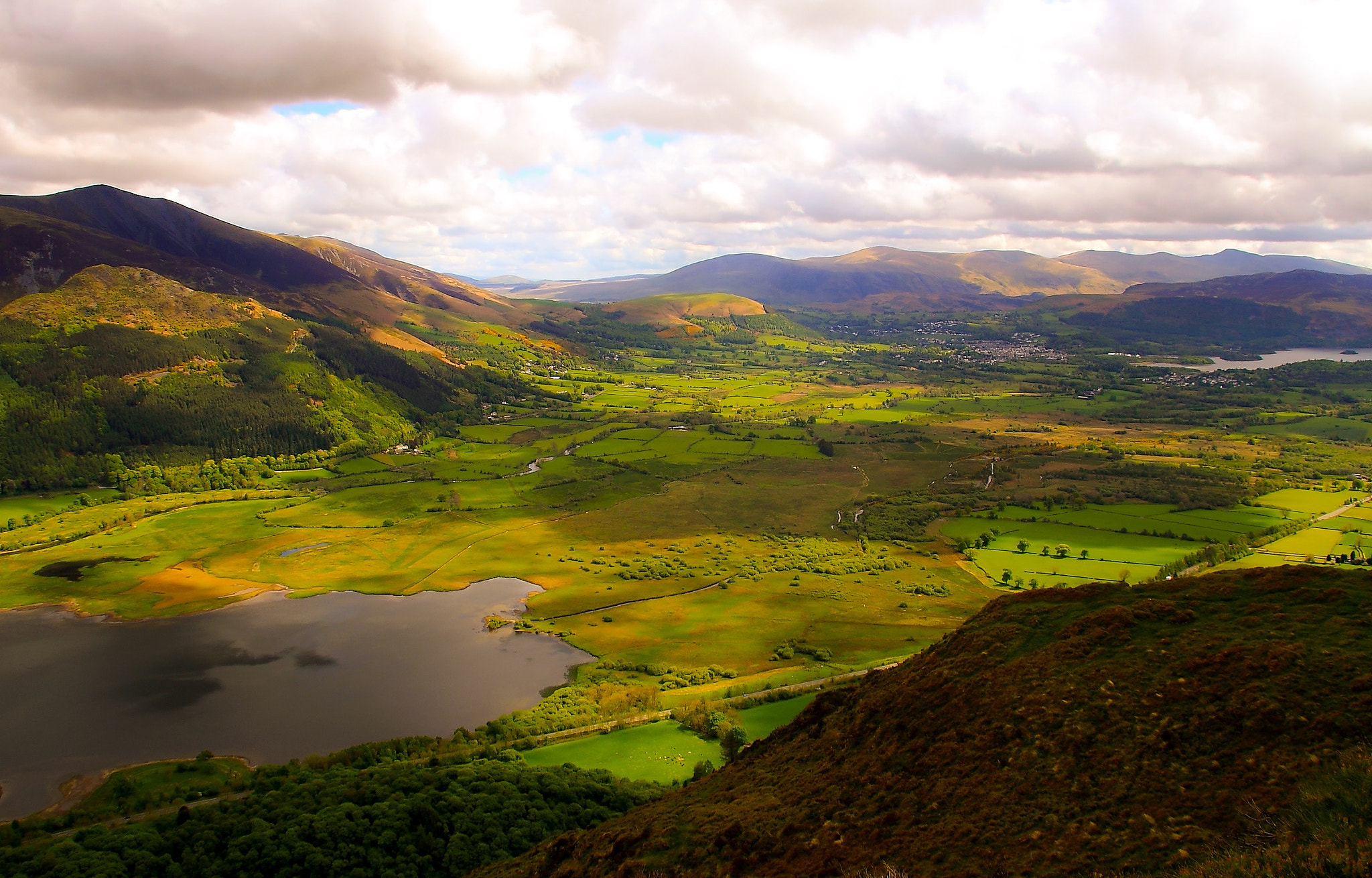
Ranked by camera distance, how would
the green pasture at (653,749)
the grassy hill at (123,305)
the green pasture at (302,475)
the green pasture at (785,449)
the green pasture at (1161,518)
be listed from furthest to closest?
the grassy hill at (123,305) < the green pasture at (785,449) < the green pasture at (302,475) < the green pasture at (1161,518) < the green pasture at (653,749)

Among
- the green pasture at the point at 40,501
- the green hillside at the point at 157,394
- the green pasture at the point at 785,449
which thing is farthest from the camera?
the green pasture at the point at 785,449

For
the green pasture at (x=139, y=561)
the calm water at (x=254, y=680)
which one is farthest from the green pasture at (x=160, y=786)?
the green pasture at (x=139, y=561)

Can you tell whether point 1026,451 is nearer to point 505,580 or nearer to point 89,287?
point 505,580

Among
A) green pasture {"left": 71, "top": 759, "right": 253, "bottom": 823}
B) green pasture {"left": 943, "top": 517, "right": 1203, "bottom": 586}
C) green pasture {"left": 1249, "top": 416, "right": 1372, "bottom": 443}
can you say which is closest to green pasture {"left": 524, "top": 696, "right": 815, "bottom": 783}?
green pasture {"left": 71, "top": 759, "right": 253, "bottom": 823}

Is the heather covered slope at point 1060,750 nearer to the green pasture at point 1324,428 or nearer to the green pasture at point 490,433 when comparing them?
the green pasture at point 490,433

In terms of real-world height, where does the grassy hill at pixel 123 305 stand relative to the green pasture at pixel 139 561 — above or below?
above

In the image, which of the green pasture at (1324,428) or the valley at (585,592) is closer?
the valley at (585,592)

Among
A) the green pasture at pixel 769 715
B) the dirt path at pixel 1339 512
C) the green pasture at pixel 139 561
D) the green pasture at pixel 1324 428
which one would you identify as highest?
the green pasture at pixel 1324 428
